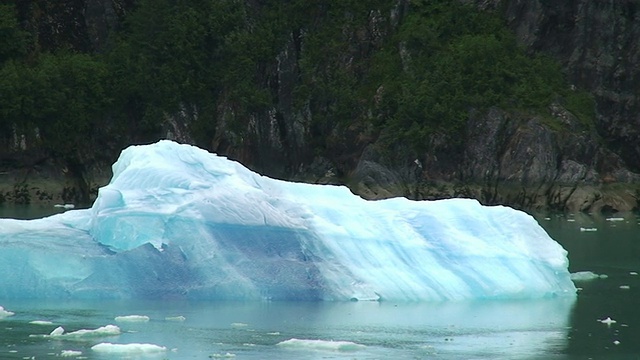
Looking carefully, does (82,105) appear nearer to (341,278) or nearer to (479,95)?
(479,95)

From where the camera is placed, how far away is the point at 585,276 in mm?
21344

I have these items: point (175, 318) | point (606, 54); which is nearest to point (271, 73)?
point (606, 54)

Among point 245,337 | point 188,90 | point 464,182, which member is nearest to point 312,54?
point 188,90

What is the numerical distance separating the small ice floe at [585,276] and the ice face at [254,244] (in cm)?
300

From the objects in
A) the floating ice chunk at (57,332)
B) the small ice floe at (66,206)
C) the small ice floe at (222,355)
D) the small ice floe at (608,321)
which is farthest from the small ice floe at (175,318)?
the small ice floe at (66,206)

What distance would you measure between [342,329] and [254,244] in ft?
8.55

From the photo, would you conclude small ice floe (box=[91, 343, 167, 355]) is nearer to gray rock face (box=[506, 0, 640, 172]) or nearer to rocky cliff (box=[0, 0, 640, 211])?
rocky cliff (box=[0, 0, 640, 211])

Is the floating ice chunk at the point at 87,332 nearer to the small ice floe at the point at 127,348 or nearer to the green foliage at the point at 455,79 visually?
the small ice floe at the point at 127,348

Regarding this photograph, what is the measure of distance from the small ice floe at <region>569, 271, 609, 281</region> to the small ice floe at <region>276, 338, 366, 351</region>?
8425mm

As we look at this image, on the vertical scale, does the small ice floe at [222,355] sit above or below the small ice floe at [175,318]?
above

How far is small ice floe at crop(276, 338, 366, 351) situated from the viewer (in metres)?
13.4

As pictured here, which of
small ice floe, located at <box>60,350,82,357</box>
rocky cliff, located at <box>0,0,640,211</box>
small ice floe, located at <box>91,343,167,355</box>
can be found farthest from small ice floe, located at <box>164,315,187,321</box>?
rocky cliff, located at <box>0,0,640,211</box>

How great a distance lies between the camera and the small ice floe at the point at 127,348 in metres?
12.8

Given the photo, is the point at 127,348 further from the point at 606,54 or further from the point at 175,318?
the point at 606,54
